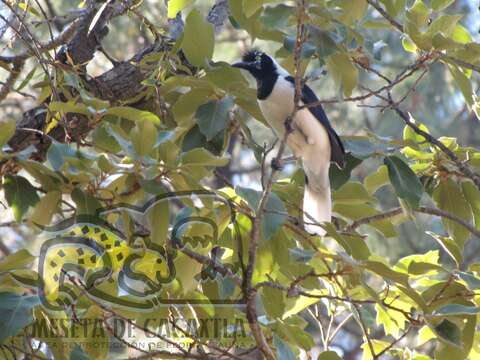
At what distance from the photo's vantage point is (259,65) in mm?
3404

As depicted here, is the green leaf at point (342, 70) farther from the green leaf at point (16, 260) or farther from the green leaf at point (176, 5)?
the green leaf at point (16, 260)

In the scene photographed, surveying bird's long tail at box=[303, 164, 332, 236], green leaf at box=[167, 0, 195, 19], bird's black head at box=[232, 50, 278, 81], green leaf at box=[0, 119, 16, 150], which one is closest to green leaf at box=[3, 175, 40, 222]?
green leaf at box=[0, 119, 16, 150]

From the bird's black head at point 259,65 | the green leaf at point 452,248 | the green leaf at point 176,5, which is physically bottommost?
the green leaf at point 452,248

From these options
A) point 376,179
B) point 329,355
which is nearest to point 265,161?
point 376,179

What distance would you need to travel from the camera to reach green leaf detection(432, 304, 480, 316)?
214cm

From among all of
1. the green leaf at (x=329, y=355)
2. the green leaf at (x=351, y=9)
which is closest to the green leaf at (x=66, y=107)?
the green leaf at (x=351, y=9)

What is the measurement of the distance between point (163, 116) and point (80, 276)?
2.27 feet

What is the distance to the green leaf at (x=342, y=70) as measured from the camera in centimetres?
217

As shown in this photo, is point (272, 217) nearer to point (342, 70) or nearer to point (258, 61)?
point (342, 70)

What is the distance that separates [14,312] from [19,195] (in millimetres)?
282

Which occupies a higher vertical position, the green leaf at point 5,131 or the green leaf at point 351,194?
the green leaf at point 351,194

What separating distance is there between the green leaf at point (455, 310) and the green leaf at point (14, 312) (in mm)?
1024

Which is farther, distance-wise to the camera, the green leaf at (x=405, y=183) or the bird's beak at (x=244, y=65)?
the bird's beak at (x=244, y=65)

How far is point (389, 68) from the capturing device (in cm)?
809
